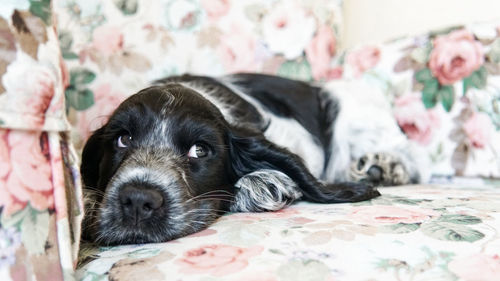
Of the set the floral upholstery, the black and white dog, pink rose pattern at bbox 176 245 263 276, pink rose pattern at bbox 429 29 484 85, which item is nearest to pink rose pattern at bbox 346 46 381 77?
pink rose pattern at bbox 429 29 484 85

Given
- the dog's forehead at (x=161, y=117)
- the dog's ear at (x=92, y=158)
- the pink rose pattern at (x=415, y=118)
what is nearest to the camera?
the dog's forehead at (x=161, y=117)

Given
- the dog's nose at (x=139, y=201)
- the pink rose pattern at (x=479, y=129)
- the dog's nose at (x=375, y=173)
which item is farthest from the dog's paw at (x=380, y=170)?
the dog's nose at (x=139, y=201)

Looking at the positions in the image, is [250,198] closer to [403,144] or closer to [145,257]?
[145,257]

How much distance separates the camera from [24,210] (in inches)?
37.4

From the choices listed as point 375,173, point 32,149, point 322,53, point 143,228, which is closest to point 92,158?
point 143,228

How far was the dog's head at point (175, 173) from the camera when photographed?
A: 141 cm

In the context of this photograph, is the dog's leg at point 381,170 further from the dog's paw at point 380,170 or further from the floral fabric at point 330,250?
the floral fabric at point 330,250

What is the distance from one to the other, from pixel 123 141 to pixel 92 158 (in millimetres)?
268

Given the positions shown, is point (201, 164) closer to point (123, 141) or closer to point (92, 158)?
point (123, 141)

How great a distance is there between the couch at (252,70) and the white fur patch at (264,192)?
0.23 feet

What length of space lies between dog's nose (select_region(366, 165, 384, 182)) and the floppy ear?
0.68 metres

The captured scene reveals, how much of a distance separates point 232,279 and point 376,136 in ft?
6.29

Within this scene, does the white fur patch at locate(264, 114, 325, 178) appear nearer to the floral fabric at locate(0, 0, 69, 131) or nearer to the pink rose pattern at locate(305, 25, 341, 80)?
the pink rose pattern at locate(305, 25, 341, 80)

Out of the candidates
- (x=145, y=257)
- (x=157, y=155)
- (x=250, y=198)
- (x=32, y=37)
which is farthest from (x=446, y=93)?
(x=32, y=37)
